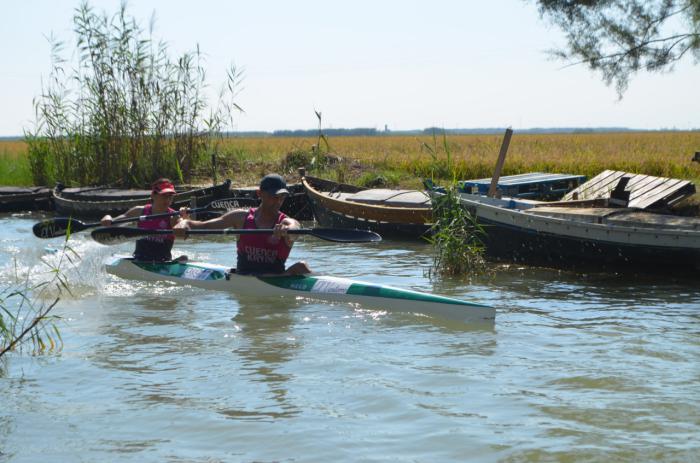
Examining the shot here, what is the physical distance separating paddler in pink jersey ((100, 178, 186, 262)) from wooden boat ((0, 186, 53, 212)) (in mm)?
10259

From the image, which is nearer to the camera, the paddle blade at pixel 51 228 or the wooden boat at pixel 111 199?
the paddle blade at pixel 51 228

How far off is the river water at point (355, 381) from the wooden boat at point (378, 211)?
416cm

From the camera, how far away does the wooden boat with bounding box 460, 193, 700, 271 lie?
10445 millimetres

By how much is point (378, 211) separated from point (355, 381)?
8.14 meters

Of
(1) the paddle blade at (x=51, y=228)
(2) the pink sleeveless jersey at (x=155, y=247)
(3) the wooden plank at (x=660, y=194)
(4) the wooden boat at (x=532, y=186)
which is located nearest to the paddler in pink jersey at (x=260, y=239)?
(2) the pink sleeveless jersey at (x=155, y=247)

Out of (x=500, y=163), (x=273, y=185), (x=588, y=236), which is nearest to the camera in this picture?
(x=273, y=185)

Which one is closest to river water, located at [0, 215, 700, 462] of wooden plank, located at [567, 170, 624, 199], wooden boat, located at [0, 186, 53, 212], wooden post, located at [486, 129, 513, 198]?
wooden post, located at [486, 129, 513, 198]

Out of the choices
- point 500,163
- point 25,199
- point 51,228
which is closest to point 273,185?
point 51,228

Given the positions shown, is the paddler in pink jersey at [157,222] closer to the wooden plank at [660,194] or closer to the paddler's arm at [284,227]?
the paddler's arm at [284,227]

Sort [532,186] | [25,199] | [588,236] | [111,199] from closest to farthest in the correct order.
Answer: [588,236], [532,186], [111,199], [25,199]

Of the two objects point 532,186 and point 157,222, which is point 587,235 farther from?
point 157,222

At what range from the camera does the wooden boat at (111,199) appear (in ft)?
54.1

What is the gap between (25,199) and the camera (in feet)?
65.8

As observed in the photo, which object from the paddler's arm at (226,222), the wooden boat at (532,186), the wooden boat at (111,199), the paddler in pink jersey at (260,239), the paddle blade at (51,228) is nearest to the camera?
the paddler in pink jersey at (260,239)
